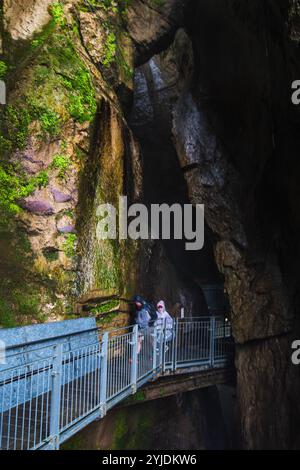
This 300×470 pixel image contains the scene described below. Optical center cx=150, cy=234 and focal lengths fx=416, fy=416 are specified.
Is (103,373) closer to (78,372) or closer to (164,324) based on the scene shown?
(78,372)

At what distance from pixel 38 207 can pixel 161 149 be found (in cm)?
837

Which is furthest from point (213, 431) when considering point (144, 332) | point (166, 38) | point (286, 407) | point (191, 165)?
point (166, 38)

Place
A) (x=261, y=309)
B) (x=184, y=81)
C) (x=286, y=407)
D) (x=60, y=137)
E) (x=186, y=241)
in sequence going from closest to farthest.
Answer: (x=60, y=137)
(x=286, y=407)
(x=261, y=309)
(x=184, y=81)
(x=186, y=241)

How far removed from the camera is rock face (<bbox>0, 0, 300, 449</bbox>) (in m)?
7.91

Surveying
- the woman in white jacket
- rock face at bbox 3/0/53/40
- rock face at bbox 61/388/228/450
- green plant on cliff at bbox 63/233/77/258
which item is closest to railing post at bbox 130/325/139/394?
the woman in white jacket

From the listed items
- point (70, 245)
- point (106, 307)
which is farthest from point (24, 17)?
point (106, 307)

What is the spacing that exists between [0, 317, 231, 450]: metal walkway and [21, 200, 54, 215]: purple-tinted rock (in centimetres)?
216

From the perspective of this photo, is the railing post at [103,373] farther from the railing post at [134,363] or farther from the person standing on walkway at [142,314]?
the person standing on walkway at [142,314]

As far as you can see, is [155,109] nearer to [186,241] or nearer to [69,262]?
[186,241]

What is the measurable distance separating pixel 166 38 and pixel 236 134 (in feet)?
12.5

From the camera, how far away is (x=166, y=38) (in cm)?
1267

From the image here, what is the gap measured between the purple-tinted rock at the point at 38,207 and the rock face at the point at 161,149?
0.04m

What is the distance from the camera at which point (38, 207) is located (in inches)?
313

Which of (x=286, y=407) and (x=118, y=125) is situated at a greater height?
(x=118, y=125)
